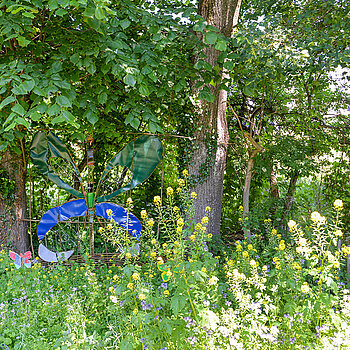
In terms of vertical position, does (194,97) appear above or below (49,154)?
above

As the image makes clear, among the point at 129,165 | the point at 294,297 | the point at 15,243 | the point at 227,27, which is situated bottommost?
the point at 15,243

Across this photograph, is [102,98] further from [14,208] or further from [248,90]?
[14,208]

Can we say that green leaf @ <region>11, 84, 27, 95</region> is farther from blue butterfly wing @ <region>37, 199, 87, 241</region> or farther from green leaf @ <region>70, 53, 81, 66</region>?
blue butterfly wing @ <region>37, 199, 87, 241</region>

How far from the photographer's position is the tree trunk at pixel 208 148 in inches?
179

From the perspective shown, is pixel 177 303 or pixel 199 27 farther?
pixel 199 27

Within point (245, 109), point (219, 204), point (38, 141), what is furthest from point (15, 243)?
point (245, 109)

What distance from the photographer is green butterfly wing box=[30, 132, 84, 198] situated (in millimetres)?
4555

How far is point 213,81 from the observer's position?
155 inches

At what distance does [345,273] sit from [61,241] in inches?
147

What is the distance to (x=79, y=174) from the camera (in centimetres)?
457

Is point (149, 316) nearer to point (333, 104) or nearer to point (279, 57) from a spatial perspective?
point (279, 57)

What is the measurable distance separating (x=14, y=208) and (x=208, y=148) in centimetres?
288

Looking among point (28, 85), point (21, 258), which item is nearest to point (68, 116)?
point (28, 85)

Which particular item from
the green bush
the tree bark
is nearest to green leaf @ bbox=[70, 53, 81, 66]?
the green bush
